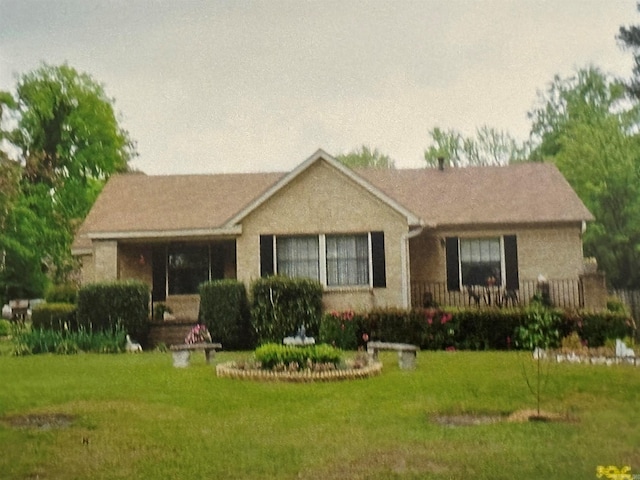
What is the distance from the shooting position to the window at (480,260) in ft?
22.9

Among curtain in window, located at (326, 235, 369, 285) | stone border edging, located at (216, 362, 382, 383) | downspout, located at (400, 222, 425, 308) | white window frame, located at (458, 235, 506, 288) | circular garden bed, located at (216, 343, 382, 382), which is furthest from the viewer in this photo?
downspout, located at (400, 222, 425, 308)

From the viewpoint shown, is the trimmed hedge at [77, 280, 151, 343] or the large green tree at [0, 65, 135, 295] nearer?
the large green tree at [0, 65, 135, 295]

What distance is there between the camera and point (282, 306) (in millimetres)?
7262

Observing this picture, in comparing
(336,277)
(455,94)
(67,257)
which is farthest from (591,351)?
(67,257)

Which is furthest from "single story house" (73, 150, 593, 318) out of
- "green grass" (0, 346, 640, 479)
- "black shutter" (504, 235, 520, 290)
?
"green grass" (0, 346, 640, 479)

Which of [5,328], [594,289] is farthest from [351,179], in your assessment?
[5,328]

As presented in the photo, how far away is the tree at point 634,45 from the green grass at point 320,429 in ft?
5.59

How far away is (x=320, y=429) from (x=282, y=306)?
3293 mm

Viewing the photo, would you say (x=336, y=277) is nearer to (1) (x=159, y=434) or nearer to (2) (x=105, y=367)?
(2) (x=105, y=367)

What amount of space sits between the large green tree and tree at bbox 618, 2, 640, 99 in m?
3.36

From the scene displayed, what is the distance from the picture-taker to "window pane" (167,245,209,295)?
6.66m

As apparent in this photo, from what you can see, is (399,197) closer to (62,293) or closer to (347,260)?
(347,260)

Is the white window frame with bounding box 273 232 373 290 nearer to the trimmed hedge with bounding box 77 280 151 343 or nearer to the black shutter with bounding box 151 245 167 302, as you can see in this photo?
the black shutter with bounding box 151 245 167 302

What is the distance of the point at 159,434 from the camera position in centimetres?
394
